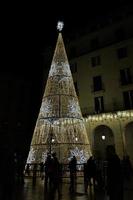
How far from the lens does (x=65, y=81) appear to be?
16.6 m

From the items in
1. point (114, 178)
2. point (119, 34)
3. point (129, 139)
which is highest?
point (119, 34)

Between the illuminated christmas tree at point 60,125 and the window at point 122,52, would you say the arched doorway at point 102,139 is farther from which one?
the illuminated christmas tree at point 60,125

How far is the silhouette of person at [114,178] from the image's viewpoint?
5.16 meters

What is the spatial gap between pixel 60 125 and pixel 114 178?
421 inches

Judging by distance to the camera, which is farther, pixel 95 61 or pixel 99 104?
pixel 95 61

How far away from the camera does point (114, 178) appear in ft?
17.2

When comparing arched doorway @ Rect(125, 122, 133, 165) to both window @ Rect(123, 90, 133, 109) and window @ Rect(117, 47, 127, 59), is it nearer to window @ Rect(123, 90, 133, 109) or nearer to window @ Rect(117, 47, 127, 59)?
window @ Rect(123, 90, 133, 109)

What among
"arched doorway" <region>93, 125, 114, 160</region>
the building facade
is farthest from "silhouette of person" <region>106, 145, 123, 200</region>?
"arched doorway" <region>93, 125, 114, 160</region>

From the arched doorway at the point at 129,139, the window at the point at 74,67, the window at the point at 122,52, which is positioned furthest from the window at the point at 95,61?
the arched doorway at the point at 129,139

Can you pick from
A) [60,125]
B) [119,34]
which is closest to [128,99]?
[119,34]

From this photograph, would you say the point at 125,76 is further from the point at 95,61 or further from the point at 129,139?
the point at 129,139

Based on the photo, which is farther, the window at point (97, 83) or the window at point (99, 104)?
the window at point (97, 83)

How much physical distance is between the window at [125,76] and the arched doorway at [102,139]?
6.00 m

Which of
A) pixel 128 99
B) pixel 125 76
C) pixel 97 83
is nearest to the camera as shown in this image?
pixel 128 99
